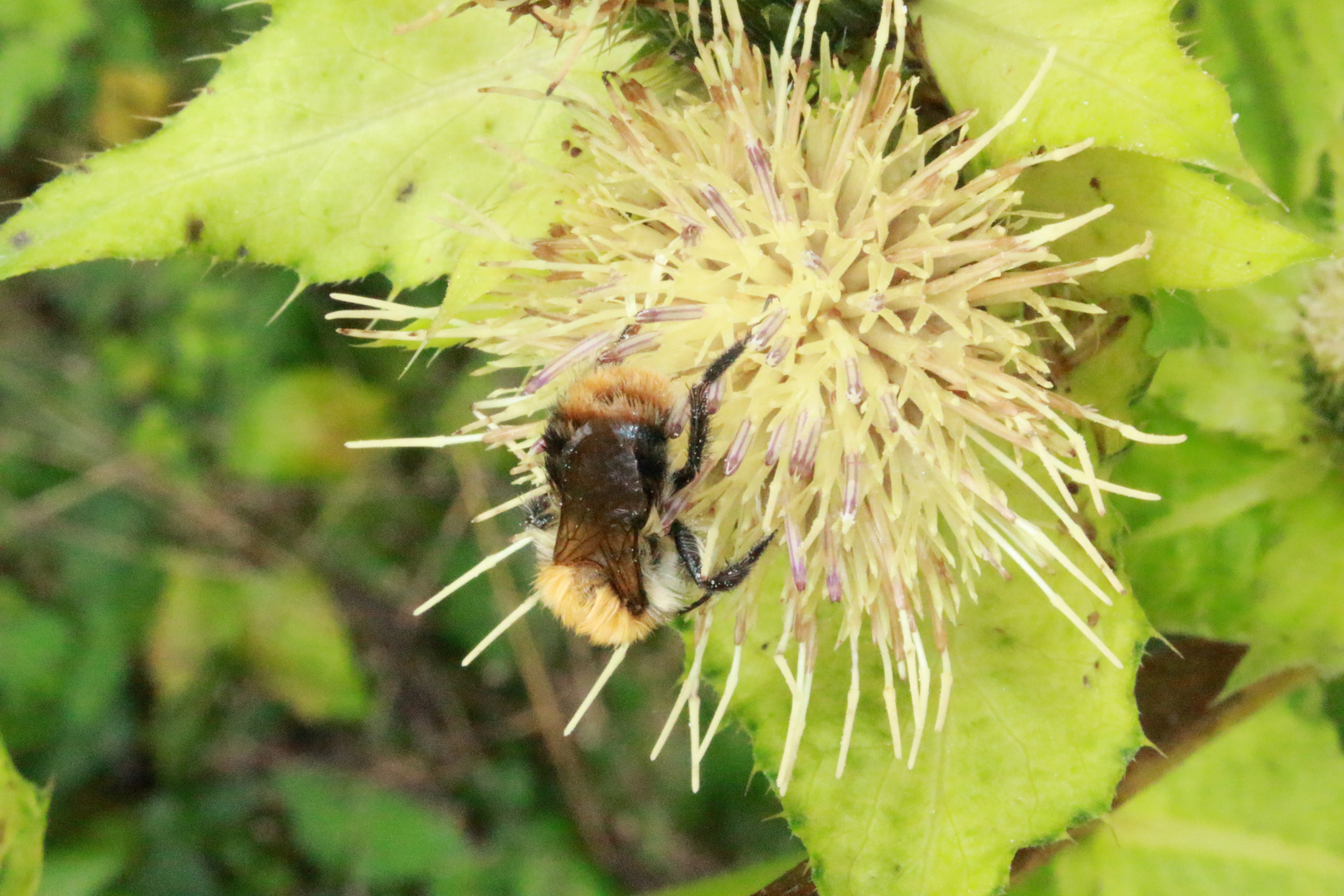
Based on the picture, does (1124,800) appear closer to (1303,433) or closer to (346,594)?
(1303,433)

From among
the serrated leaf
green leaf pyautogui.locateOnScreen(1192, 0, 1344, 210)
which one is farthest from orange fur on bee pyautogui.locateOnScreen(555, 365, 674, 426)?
green leaf pyautogui.locateOnScreen(1192, 0, 1344, 210)

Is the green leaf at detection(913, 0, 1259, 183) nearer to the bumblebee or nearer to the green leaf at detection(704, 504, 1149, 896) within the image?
the bumblebee

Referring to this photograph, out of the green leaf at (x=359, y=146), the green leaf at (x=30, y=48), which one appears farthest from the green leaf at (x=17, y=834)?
the green leaf at (x=30, y=48)

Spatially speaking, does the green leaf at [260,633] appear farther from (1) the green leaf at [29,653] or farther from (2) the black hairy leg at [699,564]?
(2) the black hairy leg at [699,564]

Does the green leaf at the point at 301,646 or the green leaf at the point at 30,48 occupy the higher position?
the green leaf at the point at 30,48

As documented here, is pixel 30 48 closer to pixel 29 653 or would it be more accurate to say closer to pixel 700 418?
pixel 29 653

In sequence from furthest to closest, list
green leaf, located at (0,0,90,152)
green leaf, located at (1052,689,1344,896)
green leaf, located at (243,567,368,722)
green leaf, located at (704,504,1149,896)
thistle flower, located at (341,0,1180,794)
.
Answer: green leaf, located at (243,567,368,722), green leaf, located at (0,0,90,152), green leaf, located at (1052,689,1344,896), green leaf, located at (704,504,1149,896), thistle flower, located at (341,0,1180,794)
